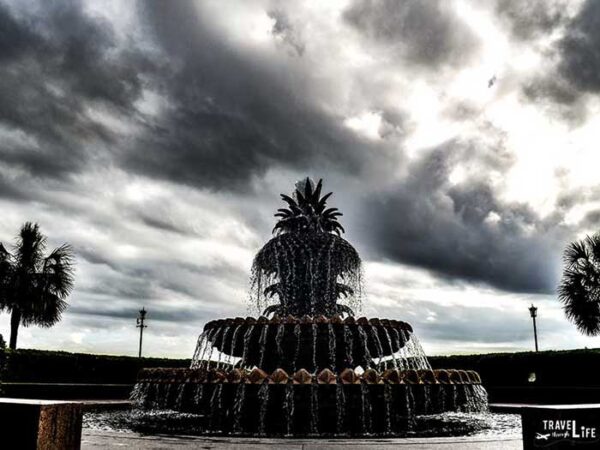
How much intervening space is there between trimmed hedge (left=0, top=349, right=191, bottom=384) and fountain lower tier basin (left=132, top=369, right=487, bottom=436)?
14.5 meters

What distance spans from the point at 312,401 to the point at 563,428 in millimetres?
4780

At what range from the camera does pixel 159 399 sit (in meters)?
10.4

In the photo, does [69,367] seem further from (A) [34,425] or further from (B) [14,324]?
(A) [34,425]

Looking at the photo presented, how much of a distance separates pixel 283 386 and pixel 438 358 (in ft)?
A: 56.0

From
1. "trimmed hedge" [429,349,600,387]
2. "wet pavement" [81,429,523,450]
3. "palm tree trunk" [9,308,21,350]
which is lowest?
"wet pavement" [81,429,523,450]

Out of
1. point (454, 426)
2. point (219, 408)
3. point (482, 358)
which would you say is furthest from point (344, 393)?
point (482, 358)

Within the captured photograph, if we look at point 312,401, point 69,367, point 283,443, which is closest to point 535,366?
point 312,401

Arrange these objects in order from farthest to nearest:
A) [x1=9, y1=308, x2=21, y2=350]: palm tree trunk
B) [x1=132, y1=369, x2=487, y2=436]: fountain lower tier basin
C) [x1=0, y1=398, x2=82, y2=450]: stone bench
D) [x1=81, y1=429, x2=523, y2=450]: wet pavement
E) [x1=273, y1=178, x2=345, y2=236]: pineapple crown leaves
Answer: [x1=9, y1=308, x2=21, y2=350]: palm tree trunk → [x1=273, y1=178, x2=345, y2=236]: pineapple crown leaves → [x1=132, y1=369, x2=487, y2=436]: fountain lower tier basin → [x1=81, y1=429, x2=523, y2=450]: wet pavement → [x1=0, y1=398, x2=82, y2=450]: stone bench

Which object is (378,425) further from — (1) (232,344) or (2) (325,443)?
(1) (232,344)

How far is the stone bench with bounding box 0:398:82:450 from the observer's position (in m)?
4.53

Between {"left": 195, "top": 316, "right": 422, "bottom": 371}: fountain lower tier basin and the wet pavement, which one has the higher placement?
{"left": 195, "top": 316, "right": 422, "bottom": 371}: fountain lower tier basin


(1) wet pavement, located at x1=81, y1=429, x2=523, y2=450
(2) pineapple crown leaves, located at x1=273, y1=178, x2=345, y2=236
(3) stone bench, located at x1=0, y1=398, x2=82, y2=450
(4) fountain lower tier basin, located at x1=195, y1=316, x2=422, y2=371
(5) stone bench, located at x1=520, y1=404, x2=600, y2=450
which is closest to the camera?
(3) stone bench, located at x1=0, y1=398, x2=82, y2=450

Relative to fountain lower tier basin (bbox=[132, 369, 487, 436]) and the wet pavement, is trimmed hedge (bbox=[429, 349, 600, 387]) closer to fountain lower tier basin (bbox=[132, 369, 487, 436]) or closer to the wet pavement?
fountain lower tier basin (bbox=[132, 369, 487, 436])

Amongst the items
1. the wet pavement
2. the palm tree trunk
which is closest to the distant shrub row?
the palm tree trunk
